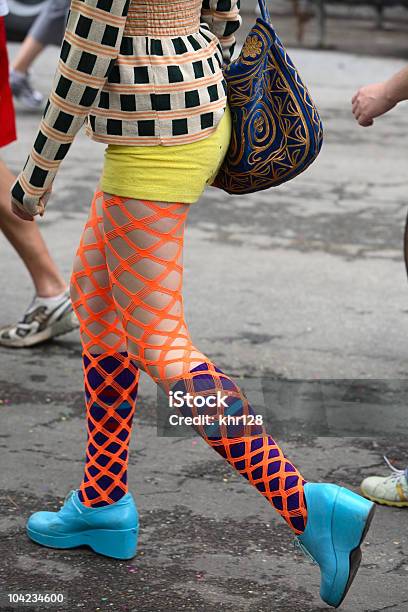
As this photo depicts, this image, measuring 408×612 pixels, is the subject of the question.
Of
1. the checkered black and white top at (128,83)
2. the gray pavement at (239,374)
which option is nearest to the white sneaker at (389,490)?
the gray pavement at (239,374)

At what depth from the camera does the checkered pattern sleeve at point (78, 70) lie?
2.37m

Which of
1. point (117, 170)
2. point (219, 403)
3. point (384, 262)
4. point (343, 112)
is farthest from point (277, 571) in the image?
point (343, 112)

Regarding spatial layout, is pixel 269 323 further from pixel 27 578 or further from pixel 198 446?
→ pixel 27 578

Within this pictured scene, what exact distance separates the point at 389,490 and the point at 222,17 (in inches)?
53.4

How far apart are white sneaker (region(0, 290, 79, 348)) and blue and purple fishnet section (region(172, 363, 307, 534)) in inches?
76.6

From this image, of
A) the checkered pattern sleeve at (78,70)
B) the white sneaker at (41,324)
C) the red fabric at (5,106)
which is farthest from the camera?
the white sneaker at (41,324)

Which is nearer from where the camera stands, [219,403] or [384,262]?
[219,403]

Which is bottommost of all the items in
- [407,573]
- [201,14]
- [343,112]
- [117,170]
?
[343,112]

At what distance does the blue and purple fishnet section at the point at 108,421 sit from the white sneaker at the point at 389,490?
756 millimetres

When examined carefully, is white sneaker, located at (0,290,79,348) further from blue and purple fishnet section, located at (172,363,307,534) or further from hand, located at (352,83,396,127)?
blue and purple fishnet section, located at (172,363,307,534)

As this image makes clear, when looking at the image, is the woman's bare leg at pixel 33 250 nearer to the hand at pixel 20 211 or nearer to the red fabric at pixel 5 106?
the red fabric at pixel 5 106

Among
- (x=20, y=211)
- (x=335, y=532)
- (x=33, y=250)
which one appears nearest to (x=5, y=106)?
(x=33, y=250)

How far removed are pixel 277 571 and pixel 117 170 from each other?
3.45 feet

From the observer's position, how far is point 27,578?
2.80m
